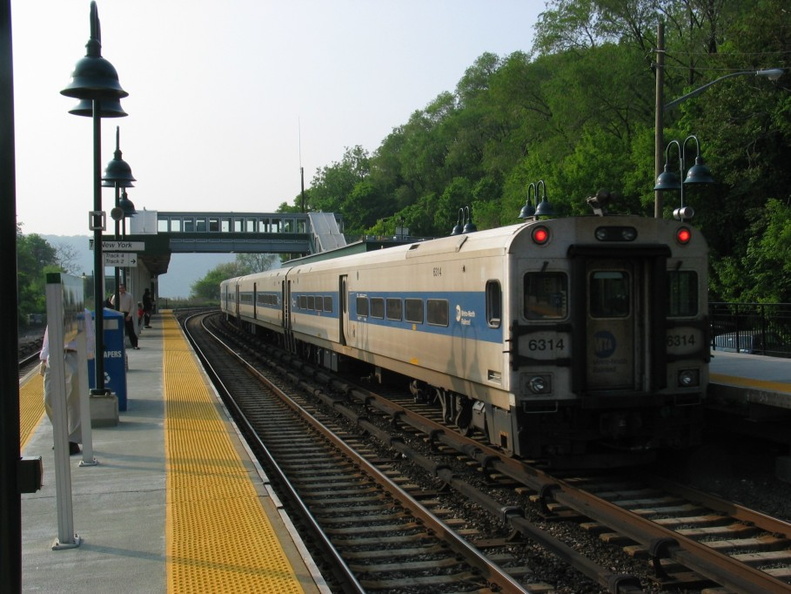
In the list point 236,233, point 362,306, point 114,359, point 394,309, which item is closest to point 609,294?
point 394,309

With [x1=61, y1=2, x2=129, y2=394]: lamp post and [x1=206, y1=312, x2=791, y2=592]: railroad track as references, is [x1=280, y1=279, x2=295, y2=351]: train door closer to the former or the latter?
[x1=61, y1=2, x2=129, y2=394]: lamp post

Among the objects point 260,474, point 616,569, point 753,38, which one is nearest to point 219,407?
point 260,474

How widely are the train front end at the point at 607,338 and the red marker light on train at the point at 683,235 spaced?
0.01 m

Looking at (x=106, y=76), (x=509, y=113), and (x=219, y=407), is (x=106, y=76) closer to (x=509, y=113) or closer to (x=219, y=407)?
(x=219, y=407)

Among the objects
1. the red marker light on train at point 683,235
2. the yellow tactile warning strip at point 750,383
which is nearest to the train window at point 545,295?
the red marker light on train at point 683,235

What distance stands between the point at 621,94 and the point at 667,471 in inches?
1078

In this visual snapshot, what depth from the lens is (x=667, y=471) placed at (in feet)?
33.3

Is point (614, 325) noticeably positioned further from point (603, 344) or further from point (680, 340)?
point (680, 340)

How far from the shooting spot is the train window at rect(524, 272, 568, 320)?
29.2 ft

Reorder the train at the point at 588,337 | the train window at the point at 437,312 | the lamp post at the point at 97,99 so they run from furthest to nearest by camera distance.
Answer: the train window at the point at 437,312 < the lamp post at the point at 97,99 < the train at the point at 588,337

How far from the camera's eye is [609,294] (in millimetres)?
9227

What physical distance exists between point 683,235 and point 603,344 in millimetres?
1560

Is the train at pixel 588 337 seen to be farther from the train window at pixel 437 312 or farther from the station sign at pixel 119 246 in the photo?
the station sign at pixel 119 246

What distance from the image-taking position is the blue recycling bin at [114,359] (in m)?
13.0
